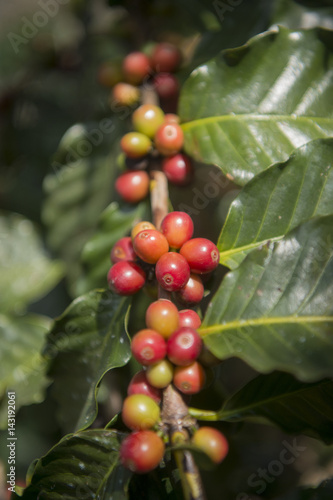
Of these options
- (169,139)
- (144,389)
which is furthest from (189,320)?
(169,139)

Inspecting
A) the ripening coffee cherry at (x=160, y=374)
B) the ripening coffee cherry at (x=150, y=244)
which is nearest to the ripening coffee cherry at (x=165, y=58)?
the ripening coffee cherry at (x=150, y=244)

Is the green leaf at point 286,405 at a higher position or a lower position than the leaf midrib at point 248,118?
lower

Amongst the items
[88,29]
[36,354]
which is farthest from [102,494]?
[88,29]

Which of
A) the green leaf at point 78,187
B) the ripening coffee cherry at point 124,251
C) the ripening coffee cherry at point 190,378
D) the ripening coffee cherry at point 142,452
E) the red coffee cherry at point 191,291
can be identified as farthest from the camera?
the green leaf at point 78,187

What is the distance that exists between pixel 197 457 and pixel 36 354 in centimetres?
99

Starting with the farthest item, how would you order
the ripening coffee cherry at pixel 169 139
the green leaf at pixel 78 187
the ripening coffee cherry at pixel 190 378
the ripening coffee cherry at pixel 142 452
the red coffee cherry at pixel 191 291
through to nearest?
the green leaf at pixel 78 187
the ripening coffee cherry at pixel 169 139
the red coffee cherry at pixel 191 291
the ripening coffee cherry at pixel 190 378
the ripening coffee cherry at pixel 142 452

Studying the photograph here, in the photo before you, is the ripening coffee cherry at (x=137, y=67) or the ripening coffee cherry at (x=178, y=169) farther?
the ripening coffee cherry at (x=137, y=67)

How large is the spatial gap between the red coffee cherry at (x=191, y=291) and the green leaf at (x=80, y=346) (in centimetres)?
20

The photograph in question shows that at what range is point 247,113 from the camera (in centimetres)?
123

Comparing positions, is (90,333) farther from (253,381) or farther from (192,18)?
(192,18)

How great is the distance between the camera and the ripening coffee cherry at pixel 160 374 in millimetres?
940

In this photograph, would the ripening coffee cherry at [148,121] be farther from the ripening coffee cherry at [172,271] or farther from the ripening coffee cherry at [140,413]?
Result: the ripening coffee cherry at [140,413]

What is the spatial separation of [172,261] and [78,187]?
926 mm

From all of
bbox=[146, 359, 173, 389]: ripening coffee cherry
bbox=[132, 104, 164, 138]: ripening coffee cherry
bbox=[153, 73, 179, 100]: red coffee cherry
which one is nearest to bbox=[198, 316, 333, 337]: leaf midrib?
bbox=[146, 359, 173, 389]: ripening coffee cherry
